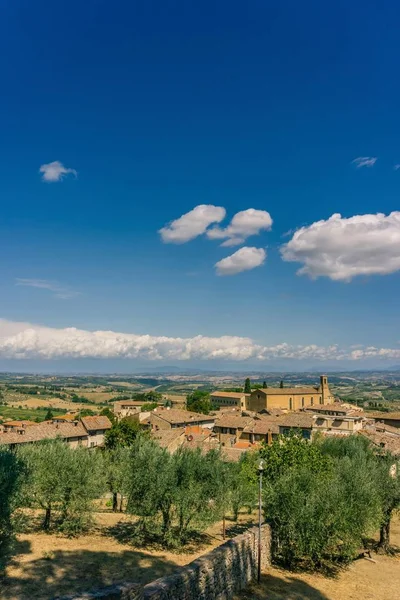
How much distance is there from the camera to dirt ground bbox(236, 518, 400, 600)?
18.8m

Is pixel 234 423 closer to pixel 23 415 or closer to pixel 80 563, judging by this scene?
pixel 80 563

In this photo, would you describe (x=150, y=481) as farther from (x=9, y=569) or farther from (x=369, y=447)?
(x=369, y=447)

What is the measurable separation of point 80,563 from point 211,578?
9525 millimetres

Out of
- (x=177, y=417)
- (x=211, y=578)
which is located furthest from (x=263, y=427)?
(x=211, y=578)

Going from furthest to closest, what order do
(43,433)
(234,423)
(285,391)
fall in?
(285,391), (234,423), (43,433)

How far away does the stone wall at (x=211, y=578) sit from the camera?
39.9 ft

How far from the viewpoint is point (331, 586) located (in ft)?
68.6

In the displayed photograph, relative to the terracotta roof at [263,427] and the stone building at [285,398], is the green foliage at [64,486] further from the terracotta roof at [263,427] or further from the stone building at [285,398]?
the stone building at [285,398]

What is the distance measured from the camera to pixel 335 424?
81.6 meters

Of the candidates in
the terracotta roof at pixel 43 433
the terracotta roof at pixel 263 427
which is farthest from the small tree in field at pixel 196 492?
the terracotta roof at pixel 263 427

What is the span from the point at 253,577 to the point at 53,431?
221 ft

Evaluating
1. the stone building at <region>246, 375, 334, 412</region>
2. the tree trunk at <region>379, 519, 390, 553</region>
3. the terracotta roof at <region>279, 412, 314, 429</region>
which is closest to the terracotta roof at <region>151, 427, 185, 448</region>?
the terracotta roof at <region>279, 412, 314, 429</region>

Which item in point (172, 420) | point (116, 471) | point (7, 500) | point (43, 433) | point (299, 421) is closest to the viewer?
point (7, 500)

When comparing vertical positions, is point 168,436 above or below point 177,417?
above
